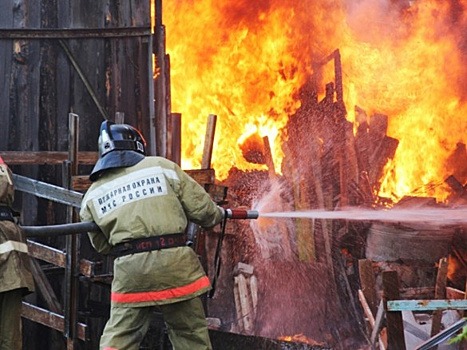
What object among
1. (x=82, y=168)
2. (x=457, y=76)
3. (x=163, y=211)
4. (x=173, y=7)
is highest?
(x=173, y=7)

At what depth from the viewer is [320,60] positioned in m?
11.3

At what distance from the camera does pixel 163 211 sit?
486 centimetres

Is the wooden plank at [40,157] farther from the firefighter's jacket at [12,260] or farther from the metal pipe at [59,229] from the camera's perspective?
the metal pipe at [59,229]

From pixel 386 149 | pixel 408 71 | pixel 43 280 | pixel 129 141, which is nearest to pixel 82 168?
pixel 43 280

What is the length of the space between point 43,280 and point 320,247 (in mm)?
4662

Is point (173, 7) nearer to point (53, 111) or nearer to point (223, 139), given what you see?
point (223, 139)

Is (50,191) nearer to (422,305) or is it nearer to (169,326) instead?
(169,326)

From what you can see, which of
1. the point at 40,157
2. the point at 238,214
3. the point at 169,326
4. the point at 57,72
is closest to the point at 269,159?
the point at 57,72

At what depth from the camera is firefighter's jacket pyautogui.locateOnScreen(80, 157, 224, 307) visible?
481 centimetres

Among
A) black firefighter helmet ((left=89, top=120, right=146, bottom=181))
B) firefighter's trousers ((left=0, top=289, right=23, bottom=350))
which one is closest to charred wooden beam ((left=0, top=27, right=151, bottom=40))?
black firefighter helmet ((left=89, top=120, right=146, bottom=181))

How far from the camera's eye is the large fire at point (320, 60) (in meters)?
10.3

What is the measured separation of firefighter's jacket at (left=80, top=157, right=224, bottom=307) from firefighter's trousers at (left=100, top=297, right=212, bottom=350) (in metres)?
0.10

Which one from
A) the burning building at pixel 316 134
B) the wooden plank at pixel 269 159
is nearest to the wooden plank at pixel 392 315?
the burning building at pixel 316 134

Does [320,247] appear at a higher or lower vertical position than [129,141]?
lower
